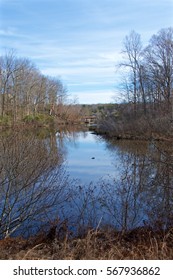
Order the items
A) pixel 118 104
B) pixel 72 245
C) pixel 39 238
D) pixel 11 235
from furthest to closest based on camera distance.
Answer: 1. pixel 118 104
2. pixel 11 235
3. pixel 39 238
4. pixel 72 245

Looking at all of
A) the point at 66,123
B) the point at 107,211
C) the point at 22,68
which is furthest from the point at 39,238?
the point at 66,123

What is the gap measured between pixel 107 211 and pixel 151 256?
4157mm

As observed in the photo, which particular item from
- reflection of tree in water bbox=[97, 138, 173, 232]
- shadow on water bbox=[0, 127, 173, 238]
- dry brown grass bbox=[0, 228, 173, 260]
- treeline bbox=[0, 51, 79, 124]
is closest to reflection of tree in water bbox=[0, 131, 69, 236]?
shadow on water bbox=[0, 127, 173, 238]

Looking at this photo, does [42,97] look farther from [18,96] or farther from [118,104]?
[118,104]

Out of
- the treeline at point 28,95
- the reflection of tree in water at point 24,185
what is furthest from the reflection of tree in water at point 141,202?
the treeline at point 28,95

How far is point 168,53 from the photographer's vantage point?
3228 centimetres

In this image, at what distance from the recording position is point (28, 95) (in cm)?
4978

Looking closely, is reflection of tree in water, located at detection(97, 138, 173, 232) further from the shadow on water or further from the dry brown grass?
the dry brown grass

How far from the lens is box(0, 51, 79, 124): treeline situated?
138 feet

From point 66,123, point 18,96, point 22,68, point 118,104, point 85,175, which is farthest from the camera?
point 66,123

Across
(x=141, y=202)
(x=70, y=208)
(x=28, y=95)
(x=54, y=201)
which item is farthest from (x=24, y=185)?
(x=28, y=95)

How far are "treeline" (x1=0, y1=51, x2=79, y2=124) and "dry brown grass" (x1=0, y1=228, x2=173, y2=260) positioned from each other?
29320 mm

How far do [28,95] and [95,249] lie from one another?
46952 mm

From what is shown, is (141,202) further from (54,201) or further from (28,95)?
(28,95)
